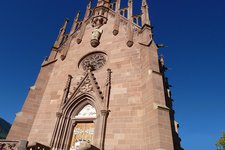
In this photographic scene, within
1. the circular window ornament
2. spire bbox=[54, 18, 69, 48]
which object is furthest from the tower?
spire bbox=[54, 18, 69, 48]

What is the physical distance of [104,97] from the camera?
10.1 metres

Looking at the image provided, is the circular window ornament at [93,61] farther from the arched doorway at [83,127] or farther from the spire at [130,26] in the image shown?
the arched doorway at [83,127]

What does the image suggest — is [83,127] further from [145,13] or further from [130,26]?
[145,13]

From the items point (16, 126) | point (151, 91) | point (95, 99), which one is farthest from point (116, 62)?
point (16, 126)

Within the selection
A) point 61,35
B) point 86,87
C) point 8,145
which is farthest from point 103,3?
point 8,145

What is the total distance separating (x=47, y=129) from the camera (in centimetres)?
1041

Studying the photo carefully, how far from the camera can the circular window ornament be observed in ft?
41.4

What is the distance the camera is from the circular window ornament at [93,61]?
12.6 m

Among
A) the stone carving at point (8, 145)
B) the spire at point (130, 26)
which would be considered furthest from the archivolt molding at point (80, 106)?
the spire at point (130, 26)

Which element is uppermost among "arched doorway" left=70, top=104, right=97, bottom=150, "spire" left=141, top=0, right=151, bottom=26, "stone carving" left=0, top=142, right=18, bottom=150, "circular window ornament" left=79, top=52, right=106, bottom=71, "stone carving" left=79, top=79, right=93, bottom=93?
"spire" left=141, top=0, right=151, bottom=26

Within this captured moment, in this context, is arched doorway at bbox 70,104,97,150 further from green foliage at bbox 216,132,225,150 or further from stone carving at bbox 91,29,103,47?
green foliage at bbox 216,132,225,150

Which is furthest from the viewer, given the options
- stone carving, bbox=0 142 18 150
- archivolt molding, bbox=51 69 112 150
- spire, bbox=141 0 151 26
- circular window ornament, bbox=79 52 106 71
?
spire, bbox=141 0 151 26

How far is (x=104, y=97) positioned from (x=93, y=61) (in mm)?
4089

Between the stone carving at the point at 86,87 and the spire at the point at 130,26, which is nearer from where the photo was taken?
the stone carving at the point at 86,87
